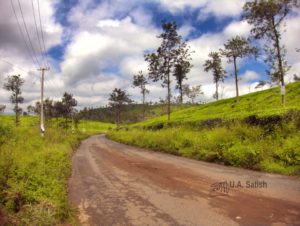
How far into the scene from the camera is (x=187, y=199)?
7918mm

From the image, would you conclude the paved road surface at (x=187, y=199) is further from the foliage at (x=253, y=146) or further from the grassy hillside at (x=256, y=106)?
the grassy hillside at (x=256, y=106)

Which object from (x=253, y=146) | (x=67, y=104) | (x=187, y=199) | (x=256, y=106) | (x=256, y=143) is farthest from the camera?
(x=67, y=104)

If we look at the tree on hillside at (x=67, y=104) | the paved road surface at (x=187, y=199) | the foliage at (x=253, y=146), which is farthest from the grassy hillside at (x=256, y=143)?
the tree on hillside at (x=67, y=104)

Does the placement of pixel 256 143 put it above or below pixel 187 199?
above

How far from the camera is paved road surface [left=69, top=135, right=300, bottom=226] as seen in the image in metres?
6.38

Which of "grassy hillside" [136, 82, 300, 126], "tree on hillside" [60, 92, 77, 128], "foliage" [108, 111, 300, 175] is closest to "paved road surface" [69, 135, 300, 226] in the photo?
"foliage" [108, 111, 300, 175]

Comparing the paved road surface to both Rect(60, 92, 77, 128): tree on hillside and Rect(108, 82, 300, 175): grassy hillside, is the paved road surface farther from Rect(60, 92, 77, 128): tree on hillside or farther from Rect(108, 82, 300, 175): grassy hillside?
Rect(60, 92, 77, 128): tree on hillside

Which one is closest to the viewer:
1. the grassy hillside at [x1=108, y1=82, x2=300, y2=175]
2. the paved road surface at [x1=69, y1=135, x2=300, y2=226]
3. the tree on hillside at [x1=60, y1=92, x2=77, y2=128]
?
the paved road surface at [x1=69, y1=135, x2=300, y2=226]

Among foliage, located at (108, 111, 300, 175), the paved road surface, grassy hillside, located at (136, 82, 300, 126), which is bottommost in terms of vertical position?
the paved road surface

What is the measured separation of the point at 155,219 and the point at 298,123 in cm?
1063

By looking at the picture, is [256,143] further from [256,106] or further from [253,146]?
[256,106]

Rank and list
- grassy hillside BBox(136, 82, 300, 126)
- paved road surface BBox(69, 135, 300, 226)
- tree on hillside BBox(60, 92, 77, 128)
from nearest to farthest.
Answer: paved road surface BBox(69, 135, 300, 226)
grassy hillside BBox(136, 82, 300, 126)
tree on hillside BBox(60, 92, 77, 128)

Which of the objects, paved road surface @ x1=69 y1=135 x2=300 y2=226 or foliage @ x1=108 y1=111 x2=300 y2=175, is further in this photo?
foliage @ x1=108 y1=111 x2=300 y2=175

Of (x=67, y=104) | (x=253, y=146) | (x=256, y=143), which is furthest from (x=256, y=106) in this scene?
(x=67, y=104)
